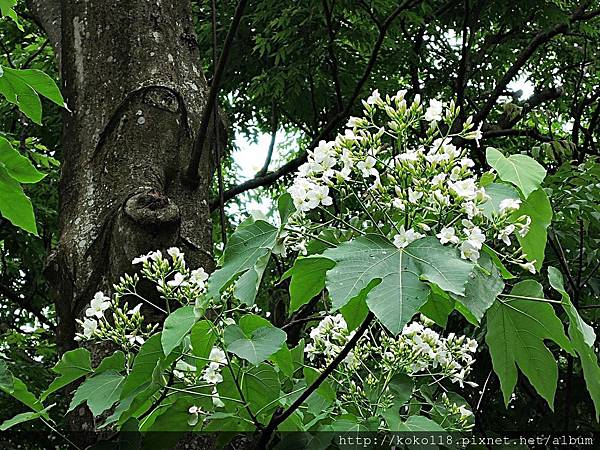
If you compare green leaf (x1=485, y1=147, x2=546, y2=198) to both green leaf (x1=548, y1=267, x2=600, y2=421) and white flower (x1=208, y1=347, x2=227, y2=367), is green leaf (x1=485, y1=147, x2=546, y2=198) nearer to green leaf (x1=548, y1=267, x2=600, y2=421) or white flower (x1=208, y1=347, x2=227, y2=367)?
green leaf (x1=548, y1=267, x2=600, y2=421)

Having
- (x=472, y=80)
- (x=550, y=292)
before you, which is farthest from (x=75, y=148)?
(x=472, y=80)

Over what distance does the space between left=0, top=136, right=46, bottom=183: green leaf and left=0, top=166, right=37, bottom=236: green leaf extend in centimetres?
3

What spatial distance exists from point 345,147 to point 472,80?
3.98m

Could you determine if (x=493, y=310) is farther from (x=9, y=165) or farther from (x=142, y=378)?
(x=9, y=165)

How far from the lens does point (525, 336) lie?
1151mm

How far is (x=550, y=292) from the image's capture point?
10.0 feet

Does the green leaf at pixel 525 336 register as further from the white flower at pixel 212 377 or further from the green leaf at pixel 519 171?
the white flower at pixel 212 377

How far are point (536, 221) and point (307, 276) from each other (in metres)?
0.39

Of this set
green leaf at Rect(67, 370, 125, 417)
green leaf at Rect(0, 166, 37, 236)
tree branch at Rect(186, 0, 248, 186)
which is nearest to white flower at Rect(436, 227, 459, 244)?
green leaf at Rect(67, 370, 125, 417)

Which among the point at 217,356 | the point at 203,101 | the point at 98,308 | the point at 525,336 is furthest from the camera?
the point at 203,101

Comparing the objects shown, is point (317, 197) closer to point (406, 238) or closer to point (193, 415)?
point (406, 238)

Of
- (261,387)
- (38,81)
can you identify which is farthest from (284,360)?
(38,81)

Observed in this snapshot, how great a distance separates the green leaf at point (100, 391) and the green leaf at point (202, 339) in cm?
15

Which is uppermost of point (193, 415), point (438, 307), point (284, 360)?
point (438, 307)
